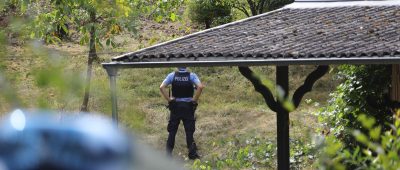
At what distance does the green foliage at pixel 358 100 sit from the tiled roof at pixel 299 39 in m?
1.24

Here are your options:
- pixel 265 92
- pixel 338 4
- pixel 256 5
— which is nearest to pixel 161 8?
pixel 338 4

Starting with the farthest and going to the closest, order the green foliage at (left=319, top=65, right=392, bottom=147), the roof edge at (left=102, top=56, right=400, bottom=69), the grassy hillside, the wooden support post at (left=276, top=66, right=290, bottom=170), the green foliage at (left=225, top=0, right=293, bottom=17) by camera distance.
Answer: the green foliage at (left=225, top=0, right=293, bottom=17)
the grassy hillside
the green foliage at (left=319, top=65, right=392, bottom=147)
the wooden support post at (left=276, top=66, right=290, bottom=170)
the roof edge at (left=102, top=56, right=400, bottom=69)

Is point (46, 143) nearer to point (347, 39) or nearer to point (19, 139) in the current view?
point (19, 139)

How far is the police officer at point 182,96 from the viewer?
11961 mm

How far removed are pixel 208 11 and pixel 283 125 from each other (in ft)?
50.7

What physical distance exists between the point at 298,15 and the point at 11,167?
823 centimetres

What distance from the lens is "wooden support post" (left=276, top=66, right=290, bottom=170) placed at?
850 centimetres

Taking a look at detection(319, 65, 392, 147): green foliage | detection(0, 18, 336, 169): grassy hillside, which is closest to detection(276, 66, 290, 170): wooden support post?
detection(319, 65, 392, 147): green foliage

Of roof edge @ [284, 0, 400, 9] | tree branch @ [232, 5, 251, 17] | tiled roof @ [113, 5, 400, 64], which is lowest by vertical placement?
tiled roof @ [113, 5, 400, 64]

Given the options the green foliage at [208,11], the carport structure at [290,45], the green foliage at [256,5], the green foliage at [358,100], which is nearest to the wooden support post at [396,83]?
the carport structure at [290,45]

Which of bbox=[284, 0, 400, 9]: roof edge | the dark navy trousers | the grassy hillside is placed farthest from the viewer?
the grassy hillside

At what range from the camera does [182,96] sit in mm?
12047

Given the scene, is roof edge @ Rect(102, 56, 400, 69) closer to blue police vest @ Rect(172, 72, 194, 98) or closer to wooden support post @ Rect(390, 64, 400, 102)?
wooden support post @ Rect(390, 64, 400, 102)

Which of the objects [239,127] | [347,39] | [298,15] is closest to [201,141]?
[239,127]
